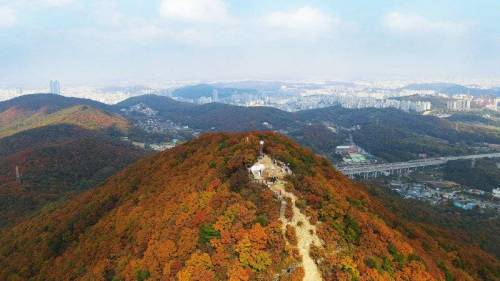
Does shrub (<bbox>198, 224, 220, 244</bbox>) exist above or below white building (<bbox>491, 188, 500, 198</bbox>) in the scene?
above

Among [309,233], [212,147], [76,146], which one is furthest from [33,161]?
[309,233]

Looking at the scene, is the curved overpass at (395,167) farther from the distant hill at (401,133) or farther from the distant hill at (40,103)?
the distant hill at (40,103)

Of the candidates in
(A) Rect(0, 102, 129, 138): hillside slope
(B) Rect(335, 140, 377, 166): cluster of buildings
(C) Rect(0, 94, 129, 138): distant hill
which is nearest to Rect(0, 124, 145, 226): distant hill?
(A) Rect(0, 102, 129, 138): hillside slope

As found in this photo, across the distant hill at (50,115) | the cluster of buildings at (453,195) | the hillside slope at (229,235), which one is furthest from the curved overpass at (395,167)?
the distant hill at (50,115)

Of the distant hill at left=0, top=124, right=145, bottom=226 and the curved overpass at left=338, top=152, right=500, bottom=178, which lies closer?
the distant hill at left=0, top=124, right=145, bottom=226

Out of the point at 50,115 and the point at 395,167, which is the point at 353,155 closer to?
the point at 395,167

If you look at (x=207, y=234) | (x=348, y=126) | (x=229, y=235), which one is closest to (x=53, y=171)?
(x=207, y=234)

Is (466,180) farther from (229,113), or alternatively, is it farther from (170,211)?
(229,113)

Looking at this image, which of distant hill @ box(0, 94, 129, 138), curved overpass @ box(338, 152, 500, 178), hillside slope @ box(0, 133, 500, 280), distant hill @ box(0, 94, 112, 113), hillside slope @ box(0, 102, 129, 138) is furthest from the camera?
distant hill @ box(0, 94, 112, 113)

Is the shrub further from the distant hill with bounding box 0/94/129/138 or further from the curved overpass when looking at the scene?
the distant hill with bounding box 0/94/129/138
